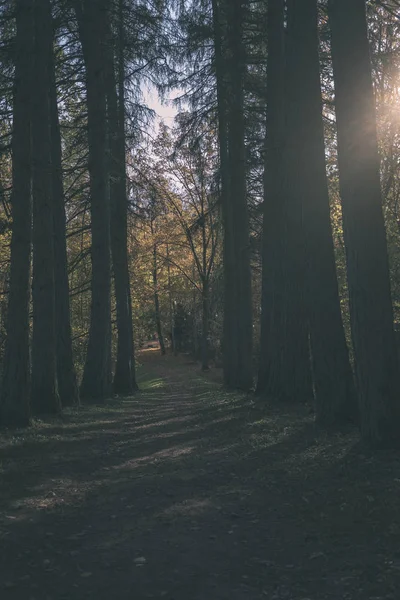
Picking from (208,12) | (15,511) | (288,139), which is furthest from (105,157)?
(15,511)

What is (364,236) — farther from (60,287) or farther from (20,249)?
(60,287)

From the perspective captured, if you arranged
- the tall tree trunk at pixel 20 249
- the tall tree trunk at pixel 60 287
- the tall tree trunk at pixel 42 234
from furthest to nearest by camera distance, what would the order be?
the tall tree trunk at pixel 60 287, the tall tree trunk at pixel 42 234, the tall tree trunk at pixel 20 249

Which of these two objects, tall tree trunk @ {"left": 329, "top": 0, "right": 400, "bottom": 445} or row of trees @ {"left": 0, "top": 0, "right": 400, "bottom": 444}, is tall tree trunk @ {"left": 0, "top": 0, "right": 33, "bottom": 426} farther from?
tall tree trunk @ {"left": 329, "top": 0, "right": 400, "bottom": 445}

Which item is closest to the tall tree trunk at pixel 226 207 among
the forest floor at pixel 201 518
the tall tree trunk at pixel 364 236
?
the tall tree trunk at pixel 364 236

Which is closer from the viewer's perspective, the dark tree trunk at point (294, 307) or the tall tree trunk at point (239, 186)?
the dark tree trunk at point (294, 307)

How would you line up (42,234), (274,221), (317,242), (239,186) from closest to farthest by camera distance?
(317,242) < (42,234) < (274,221) < (239,186)

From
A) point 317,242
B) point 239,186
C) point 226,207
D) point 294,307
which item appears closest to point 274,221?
point 294,307

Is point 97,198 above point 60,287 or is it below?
above

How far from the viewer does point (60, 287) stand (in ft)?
58.5

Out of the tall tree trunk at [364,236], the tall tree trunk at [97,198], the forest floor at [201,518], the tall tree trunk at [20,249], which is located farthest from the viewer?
the tall tree trunk at [97,198]

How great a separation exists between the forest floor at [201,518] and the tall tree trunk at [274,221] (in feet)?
15.1

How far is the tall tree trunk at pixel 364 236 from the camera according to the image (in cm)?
823

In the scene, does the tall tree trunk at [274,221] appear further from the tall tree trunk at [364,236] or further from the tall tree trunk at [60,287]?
the tall tree trunk at [364,236]

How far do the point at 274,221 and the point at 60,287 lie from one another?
6.21 metres
